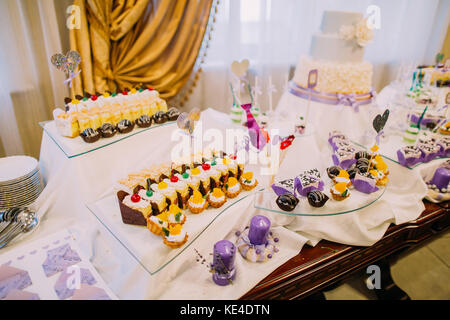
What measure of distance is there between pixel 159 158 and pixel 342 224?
1.15 m

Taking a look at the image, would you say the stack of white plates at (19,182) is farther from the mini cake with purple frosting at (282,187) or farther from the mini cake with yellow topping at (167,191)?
the mini cake with purple frosting at (282,187)

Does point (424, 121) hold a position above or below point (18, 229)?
above

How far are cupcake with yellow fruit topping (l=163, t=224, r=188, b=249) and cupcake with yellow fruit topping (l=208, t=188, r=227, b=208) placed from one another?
234mm

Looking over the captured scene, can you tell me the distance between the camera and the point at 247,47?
10.0 ft

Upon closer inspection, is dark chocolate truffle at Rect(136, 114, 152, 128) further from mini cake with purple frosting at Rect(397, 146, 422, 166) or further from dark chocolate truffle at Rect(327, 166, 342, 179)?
mini cake with purple frosting at Rect(397, 146, 422, 166)

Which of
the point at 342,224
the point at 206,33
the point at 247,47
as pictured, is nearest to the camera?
the point at 342,224

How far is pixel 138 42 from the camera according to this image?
242 centimetres

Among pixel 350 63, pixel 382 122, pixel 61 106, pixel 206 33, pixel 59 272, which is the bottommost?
pixel 59 272

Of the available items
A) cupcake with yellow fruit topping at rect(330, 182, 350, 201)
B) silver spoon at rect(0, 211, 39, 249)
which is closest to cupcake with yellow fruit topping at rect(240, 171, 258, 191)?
cupcake with yellow fruit topping at rect(330, 182, 350, 201)

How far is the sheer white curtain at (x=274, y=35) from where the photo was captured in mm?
2875

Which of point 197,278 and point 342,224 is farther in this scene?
point 342,224

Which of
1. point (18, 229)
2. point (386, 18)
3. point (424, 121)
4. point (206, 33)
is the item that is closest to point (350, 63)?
point (424, 121)

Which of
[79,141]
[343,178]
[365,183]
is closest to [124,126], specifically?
[79,141]

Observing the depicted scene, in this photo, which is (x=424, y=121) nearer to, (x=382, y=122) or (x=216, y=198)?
(x=382, y=122)
